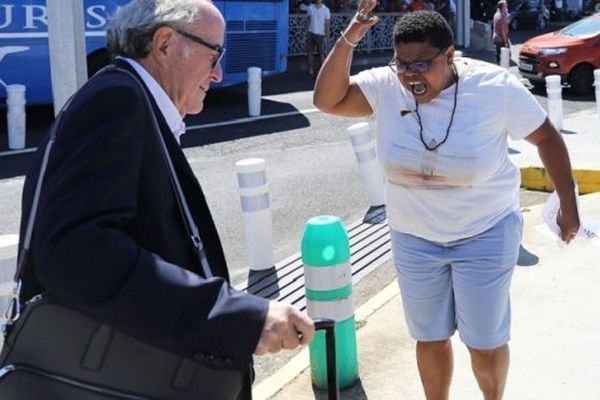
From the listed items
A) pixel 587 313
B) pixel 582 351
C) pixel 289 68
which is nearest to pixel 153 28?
pixel 582 351

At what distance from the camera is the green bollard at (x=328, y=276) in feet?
12.4

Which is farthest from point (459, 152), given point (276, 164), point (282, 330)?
point (276, 164)

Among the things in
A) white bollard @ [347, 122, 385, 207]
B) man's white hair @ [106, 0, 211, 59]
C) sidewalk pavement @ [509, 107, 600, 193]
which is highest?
man's white hair @ [106, 0, 211, 59]

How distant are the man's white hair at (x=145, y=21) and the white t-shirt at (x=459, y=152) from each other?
139 centimetres

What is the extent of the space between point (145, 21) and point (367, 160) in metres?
5.92

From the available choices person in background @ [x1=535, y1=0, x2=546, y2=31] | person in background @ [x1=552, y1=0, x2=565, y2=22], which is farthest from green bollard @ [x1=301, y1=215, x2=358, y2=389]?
person in background @ [x1=552, y1=0, x2=565, y2=22]

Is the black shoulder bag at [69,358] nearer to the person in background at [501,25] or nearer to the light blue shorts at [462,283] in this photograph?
the light blue shorts at [462,283]

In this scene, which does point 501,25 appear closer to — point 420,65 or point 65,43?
point 65,43

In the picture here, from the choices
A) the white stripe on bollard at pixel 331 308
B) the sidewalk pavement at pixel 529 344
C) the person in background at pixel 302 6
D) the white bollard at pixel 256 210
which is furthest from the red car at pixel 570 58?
the white stripe on bollard at pixel 331 308

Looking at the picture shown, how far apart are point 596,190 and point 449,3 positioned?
20.6 meters

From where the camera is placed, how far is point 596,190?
27.3 ft

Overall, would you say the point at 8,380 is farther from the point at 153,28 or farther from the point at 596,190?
the point at 596,190

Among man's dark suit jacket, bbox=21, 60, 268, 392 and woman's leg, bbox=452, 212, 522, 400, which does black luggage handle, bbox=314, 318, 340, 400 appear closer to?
man's dark suit jacket, bbox=21, 60, 268, 392

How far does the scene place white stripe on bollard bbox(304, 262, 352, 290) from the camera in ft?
12.5
